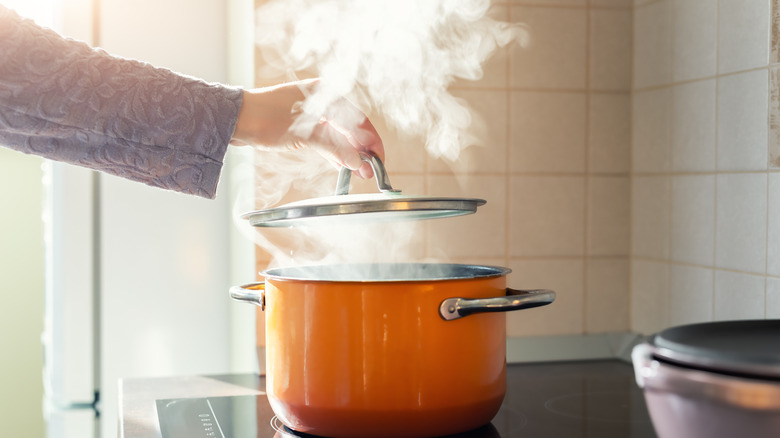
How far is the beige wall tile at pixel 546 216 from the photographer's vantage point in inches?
53.1

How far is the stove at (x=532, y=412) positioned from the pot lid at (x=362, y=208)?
0.76 feet

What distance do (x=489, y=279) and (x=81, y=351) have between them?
39.0 inches

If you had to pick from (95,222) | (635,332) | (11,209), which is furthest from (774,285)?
(11,209)

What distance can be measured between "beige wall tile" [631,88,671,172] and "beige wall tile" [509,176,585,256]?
0.36 feet

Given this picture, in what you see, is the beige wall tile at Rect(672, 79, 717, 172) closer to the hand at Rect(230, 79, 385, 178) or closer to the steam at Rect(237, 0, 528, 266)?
the steam at Rect(237, 0, 528, 266)

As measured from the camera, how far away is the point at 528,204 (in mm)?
1351

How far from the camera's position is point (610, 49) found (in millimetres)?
1370

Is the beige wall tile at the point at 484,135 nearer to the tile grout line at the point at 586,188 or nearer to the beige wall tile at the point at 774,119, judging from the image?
the tile grout line at the point at 586,188

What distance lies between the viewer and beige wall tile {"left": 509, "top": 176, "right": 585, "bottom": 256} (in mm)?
1349

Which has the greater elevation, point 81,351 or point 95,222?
point 95,222

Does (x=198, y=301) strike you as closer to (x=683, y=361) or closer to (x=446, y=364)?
(x=446, y=364)

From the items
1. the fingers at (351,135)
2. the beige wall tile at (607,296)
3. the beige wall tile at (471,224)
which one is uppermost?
the fingers at (351,135)

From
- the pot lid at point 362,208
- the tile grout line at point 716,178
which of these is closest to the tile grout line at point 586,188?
the tile grout line at point 716,178

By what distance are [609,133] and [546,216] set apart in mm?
184
